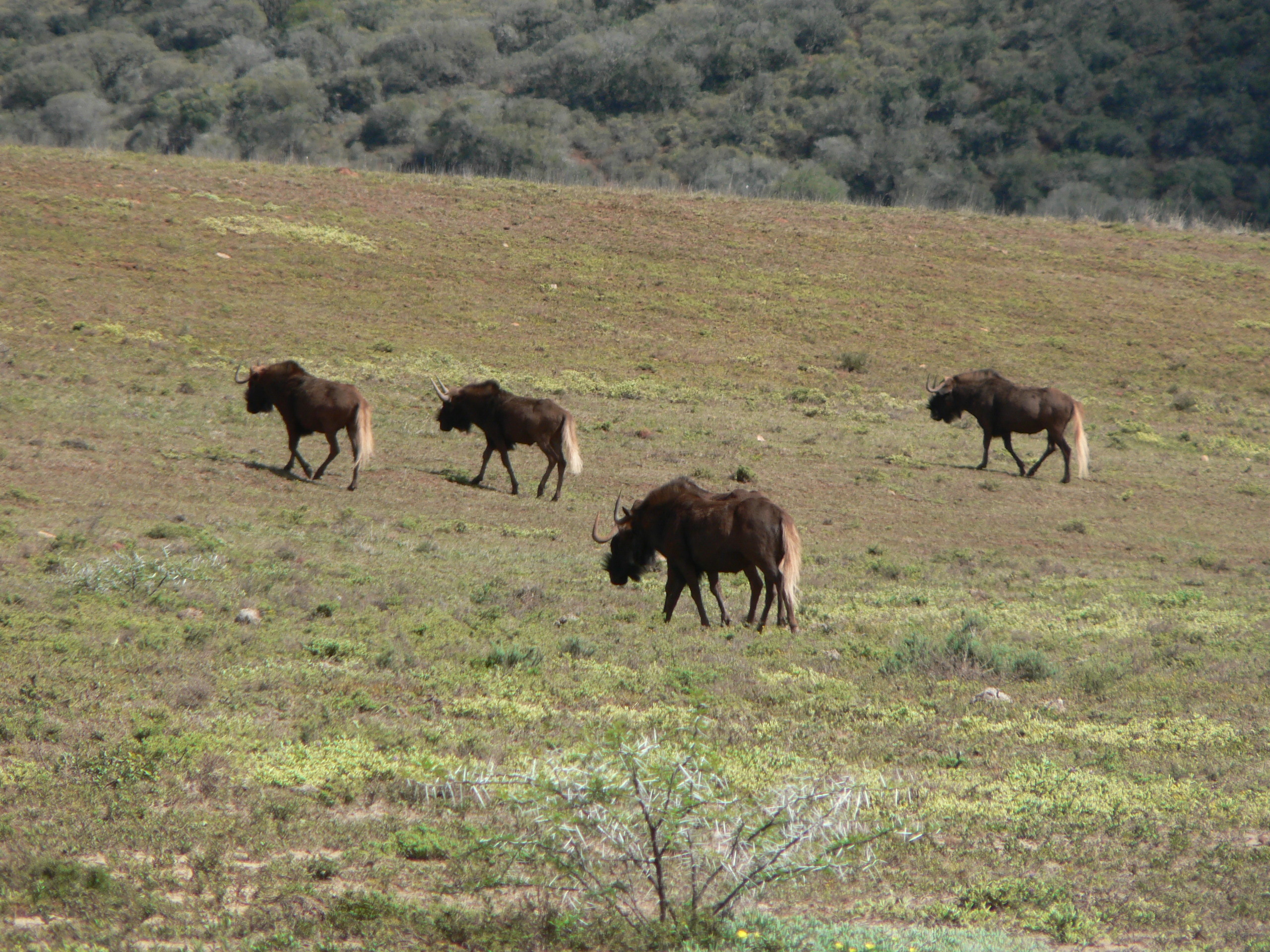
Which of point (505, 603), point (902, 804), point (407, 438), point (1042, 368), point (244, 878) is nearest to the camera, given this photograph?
point (244, 878)

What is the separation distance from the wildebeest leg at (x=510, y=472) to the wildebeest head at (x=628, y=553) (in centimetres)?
606

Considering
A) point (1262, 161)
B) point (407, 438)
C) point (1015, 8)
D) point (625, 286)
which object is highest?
point (1015, 8)

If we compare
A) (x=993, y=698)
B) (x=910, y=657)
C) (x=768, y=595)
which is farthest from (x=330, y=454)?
(x=993, y=698)

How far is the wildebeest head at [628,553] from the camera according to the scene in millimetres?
12656

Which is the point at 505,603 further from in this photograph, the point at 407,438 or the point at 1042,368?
the point at 1042,368

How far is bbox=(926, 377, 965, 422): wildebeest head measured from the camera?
25156 mm

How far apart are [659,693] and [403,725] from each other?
2.10 meters

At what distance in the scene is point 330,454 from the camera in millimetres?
18000

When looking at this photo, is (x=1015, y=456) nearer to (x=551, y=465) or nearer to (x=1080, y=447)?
(x=1080, y=447)

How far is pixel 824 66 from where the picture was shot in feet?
245

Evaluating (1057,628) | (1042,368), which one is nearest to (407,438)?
(1057,628)

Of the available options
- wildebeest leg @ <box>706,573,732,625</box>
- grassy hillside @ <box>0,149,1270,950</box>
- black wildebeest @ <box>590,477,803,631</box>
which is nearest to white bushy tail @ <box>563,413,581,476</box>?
grassy hillside @ <box>0,149,1270,950</box>

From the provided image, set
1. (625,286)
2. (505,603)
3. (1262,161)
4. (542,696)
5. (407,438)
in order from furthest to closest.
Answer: (1262,161) → (625,286) → (407,438) → (505,603) → (542,696)

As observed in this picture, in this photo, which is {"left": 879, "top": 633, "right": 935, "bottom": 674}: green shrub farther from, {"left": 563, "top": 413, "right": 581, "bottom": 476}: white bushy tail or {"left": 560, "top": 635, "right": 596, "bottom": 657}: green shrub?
{"left": 563, "top": 413, "right": 581, "bottom": 476}: white bushy tail
